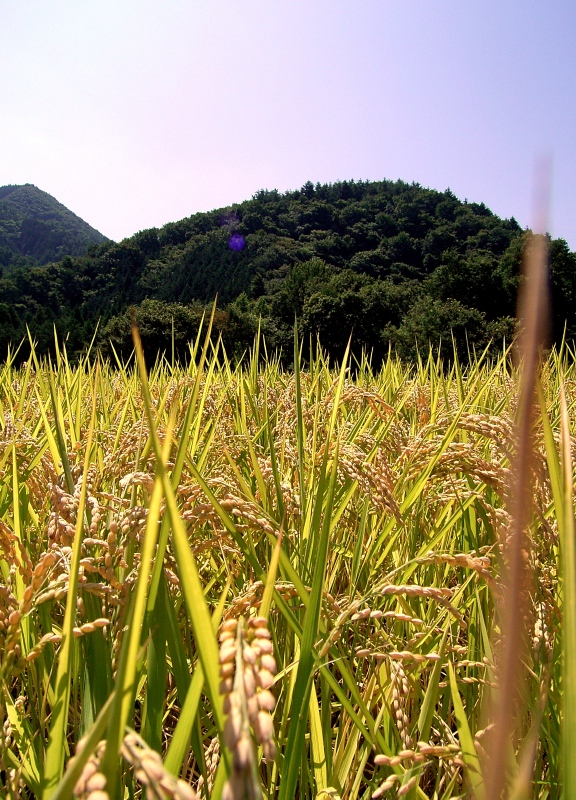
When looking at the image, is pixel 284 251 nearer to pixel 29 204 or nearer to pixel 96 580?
pixel 96 580

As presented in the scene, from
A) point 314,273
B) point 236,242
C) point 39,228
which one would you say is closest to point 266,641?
point 314,273

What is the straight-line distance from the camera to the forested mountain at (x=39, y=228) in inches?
4405

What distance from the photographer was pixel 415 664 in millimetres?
880

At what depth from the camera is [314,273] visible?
5006 centimetres

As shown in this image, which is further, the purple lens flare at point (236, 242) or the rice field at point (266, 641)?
the purple lens flare at point (236, 242)

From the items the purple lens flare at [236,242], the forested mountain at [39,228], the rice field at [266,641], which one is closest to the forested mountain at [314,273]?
the purple lens flare at [236,242]

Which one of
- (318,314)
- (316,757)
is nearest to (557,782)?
(316,757)

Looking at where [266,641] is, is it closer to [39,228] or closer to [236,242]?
[236,242]

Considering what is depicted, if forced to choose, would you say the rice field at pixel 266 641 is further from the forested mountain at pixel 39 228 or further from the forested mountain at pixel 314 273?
the forested mountain at pixel 39 228

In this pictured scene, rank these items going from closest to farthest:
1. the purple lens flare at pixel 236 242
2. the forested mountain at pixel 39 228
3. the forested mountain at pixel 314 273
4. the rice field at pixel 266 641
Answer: the rice field at pixel 266 641 < the forested mountain at pixel 314 273 < the purple lens flare at pixel 236 242 < the forested mountain at pixel 39 228

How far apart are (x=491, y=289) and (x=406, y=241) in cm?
3633

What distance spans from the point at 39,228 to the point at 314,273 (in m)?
94.3

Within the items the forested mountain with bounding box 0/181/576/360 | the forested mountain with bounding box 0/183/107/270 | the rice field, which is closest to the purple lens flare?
the forested mountain with bounding box 0/181/576/360

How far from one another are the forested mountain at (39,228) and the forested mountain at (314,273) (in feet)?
156
